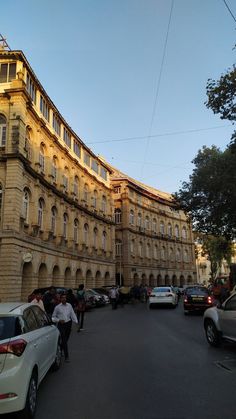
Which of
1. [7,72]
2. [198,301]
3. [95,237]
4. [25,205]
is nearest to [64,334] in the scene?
[198,301]

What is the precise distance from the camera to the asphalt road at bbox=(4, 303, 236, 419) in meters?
5.36

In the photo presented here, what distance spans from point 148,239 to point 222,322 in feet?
192

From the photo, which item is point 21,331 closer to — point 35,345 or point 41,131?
point 35,345

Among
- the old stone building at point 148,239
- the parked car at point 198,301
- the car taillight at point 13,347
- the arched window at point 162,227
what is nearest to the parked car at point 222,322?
the car taillight at point 13,347

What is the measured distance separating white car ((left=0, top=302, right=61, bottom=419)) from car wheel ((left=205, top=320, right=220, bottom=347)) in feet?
17.4

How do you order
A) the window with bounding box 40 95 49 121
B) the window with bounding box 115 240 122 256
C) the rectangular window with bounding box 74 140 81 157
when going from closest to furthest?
the window with bounding box 40 95 49 121 → the rectangular window with bounding box 74 140 81 157 → the window with bounding box 115 240 122 256

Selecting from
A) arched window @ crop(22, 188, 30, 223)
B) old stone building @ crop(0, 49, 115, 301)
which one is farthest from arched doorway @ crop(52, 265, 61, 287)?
arched window @ crop(22, 188, 30, 223)

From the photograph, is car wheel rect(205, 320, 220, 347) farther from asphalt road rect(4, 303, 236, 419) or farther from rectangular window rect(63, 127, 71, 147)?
rectangular window rect(63, 127, 71, 147)

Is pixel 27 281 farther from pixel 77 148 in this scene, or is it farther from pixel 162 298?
pixel 77 148

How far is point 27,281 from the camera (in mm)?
29406

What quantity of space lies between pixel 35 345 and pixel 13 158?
22.8 m

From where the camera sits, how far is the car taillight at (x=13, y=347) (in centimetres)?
498

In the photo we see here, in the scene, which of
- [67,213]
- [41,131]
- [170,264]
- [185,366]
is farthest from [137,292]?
[170,264]

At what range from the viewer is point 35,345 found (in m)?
5.84
